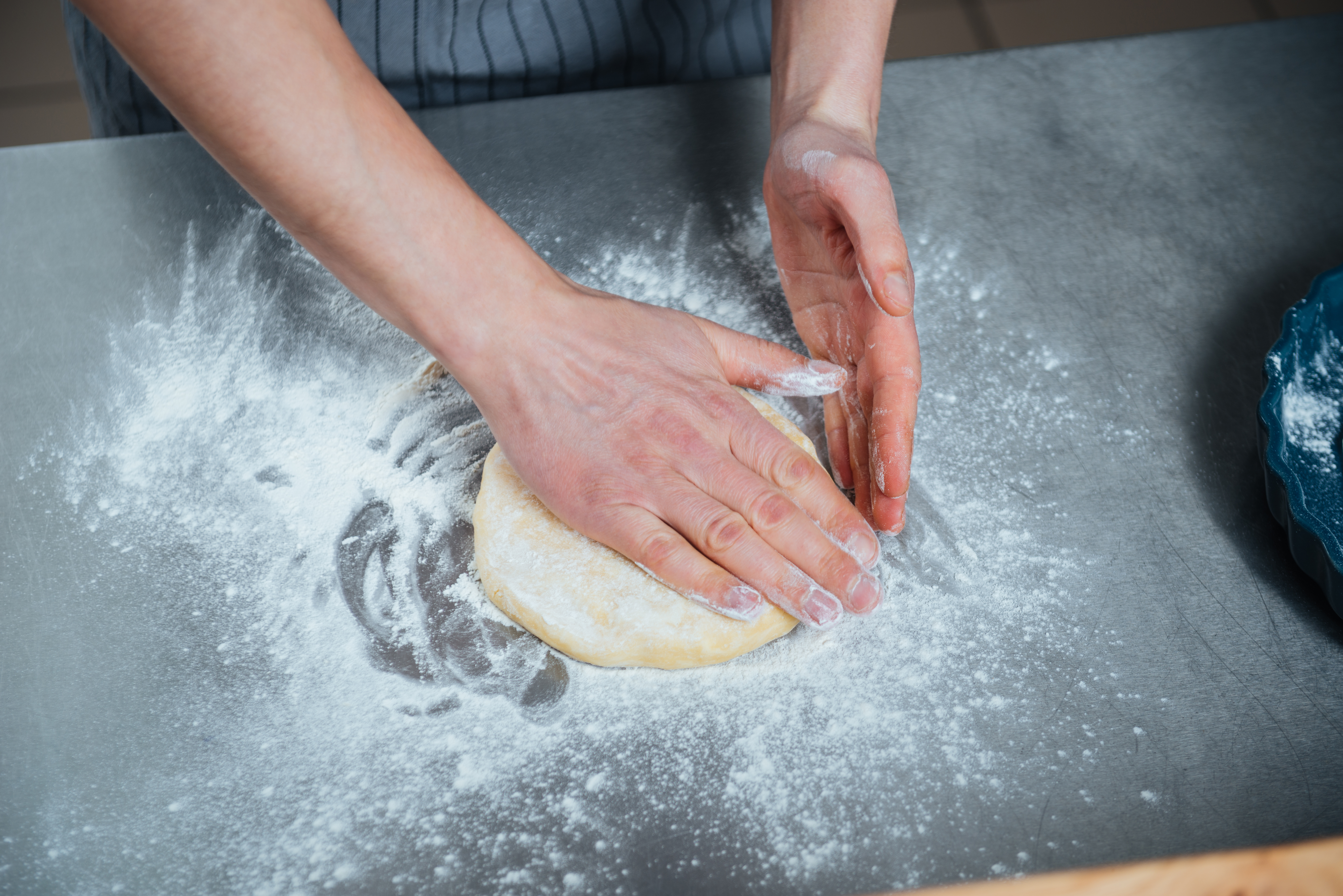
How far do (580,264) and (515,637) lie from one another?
1.69ft

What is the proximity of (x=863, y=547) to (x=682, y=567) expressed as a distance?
0.20 meters

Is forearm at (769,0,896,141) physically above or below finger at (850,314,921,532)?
above

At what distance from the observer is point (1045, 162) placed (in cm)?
128

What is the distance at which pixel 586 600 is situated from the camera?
90 centimetres

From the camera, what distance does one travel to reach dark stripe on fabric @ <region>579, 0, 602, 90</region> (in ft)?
3.95

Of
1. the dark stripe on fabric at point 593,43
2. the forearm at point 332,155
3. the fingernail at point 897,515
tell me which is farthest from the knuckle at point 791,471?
the dark stripe on fabric at point 593,43

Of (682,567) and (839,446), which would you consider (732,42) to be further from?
(682,567)

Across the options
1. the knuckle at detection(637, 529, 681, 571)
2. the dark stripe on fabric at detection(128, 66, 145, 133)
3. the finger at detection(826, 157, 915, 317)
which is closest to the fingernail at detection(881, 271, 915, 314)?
the finger at detection(826, 157, 915, 317)

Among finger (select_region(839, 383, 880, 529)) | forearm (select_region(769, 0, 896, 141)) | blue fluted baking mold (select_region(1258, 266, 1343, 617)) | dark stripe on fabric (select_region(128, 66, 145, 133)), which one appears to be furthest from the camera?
dark stripe on fabric (select_region(128, 66, 145, 133))

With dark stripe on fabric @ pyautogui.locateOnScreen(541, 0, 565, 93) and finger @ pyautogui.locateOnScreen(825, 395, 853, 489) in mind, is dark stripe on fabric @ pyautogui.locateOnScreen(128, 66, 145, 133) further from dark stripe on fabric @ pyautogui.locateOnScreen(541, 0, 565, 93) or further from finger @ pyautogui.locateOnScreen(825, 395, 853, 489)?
finger @ pyautogui.locateOnScreen(825, 395, 853, 489)

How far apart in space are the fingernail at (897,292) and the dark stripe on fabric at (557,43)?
2.05ft

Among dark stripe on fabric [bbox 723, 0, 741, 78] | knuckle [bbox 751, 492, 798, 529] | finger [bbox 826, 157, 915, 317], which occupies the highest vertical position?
dark stripe on fabric [bbox 723, 0, 741, 78]

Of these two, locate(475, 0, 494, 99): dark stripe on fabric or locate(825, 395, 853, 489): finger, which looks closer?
locate(825, 395, 853, 489): finger

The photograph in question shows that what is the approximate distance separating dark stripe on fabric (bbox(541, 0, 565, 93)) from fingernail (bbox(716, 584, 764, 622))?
0.83m
